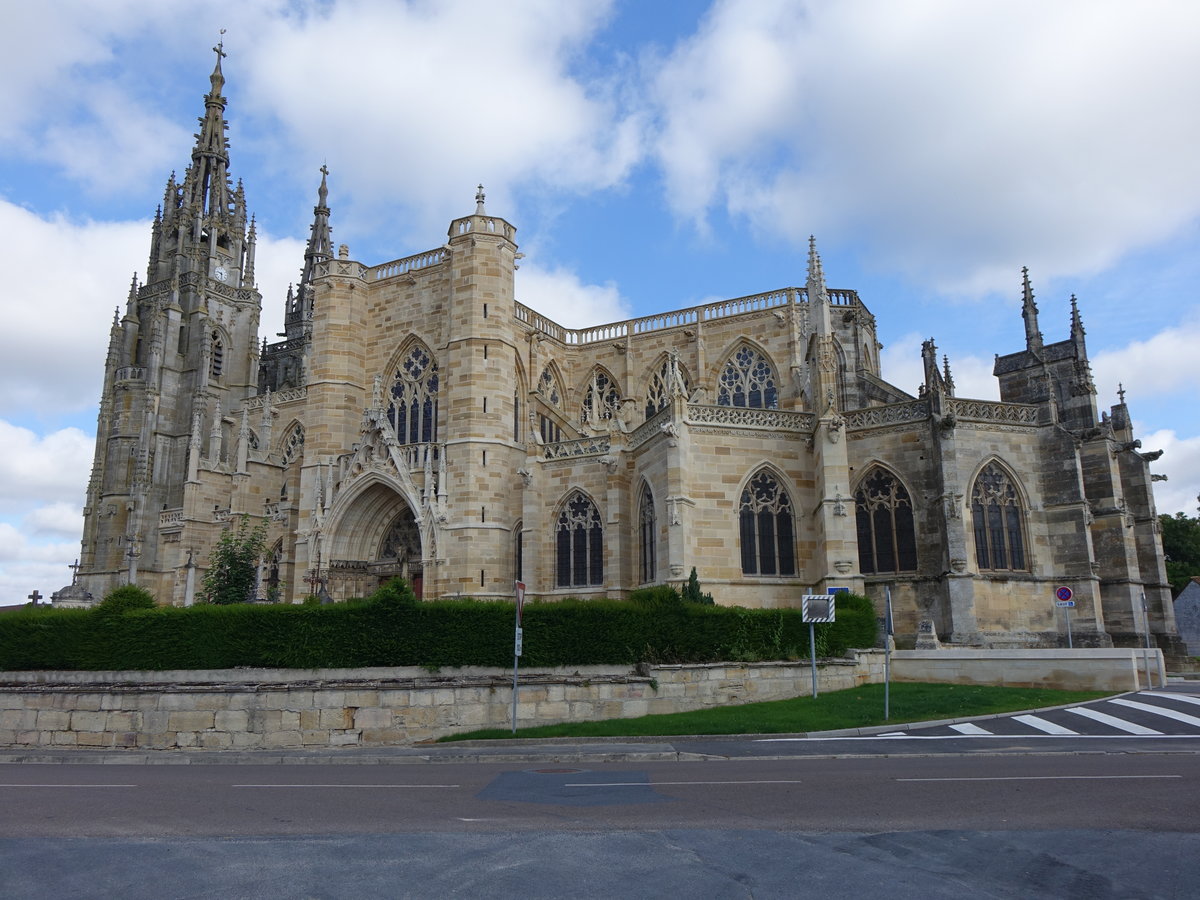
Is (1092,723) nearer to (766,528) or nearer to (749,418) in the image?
(766,528)

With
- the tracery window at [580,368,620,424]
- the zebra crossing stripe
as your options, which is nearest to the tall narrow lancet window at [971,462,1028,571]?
the zebra crossing stripe

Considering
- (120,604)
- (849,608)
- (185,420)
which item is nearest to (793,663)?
(849,608)

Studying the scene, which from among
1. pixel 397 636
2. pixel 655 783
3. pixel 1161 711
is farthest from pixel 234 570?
pixel 1161 711

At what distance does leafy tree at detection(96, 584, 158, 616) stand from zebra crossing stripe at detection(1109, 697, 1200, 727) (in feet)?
67.8

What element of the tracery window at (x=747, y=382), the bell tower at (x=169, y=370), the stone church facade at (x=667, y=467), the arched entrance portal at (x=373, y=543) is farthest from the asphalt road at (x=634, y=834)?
the bell tower at (x=169, y=370)

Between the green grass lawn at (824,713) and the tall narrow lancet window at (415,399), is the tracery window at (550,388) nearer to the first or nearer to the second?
the tall narrow lancet window at (415,399)

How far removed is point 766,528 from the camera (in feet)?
86.4

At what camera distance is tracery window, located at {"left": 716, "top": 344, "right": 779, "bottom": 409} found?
34.8 meters

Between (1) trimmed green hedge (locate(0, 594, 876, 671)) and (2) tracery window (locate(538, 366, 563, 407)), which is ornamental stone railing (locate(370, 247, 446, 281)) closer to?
(2) tracery window (locate(538, 366, 563, 407))

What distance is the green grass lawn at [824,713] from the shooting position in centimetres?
1577

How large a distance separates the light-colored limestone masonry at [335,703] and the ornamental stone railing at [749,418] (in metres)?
8.95

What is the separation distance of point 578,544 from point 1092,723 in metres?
16.7

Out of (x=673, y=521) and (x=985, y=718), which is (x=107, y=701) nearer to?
(x=673, y=521)

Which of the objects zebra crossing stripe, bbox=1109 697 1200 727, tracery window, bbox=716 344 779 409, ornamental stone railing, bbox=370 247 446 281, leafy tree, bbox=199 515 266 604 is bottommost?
zebra crossing stripe, bbox=1109 697 1200 727
